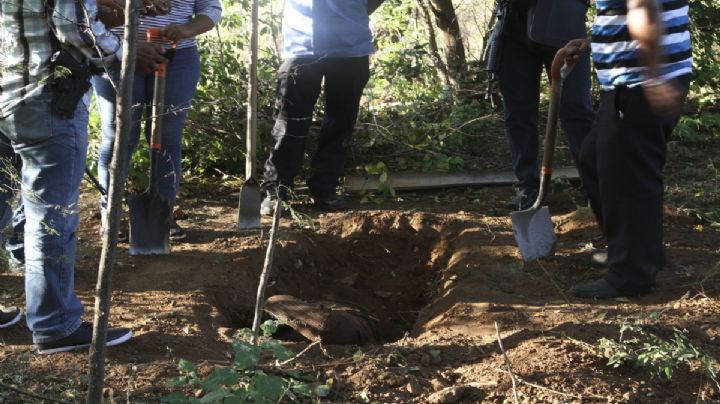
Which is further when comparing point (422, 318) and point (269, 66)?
point (269, 66)

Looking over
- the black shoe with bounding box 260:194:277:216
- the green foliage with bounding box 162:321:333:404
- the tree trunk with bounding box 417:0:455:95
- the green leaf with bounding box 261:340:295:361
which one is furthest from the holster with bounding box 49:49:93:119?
the tree trunk with bounding box 417:0:455:95

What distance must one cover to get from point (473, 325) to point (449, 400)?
88cm

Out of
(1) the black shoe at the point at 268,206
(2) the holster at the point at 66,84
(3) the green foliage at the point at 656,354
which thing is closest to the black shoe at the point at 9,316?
(2) the holster at the point at 66,84

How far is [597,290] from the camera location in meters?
4.52

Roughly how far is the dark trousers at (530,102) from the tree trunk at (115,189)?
340 centimetres

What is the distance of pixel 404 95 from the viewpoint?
8.14 metres

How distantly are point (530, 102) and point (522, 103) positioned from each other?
0.06 metres

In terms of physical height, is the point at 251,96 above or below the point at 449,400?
above

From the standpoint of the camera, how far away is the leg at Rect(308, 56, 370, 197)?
6.04 meters

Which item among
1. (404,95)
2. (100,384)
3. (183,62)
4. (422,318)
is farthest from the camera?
(404,95)

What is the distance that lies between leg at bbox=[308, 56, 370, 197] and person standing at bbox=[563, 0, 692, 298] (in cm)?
201

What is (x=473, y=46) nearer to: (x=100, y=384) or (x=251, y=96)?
(x=251, y=96)

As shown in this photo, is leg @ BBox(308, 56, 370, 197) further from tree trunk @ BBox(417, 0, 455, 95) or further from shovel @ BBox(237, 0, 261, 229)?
tree trunk @ BBox(417, 0, 455, 95)

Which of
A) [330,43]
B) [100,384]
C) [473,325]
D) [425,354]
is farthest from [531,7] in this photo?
[100,384]
